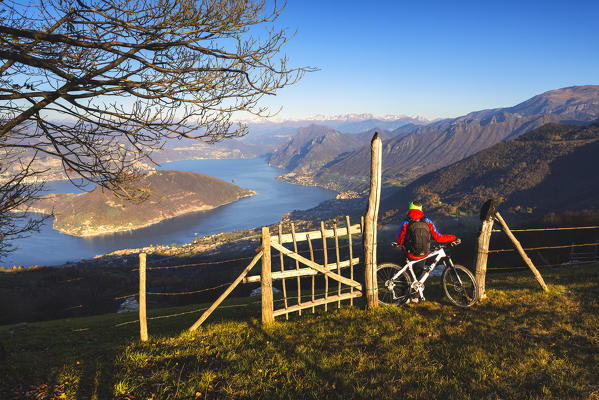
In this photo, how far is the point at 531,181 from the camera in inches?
6186

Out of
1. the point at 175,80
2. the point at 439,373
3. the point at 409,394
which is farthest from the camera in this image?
the point at 175,80

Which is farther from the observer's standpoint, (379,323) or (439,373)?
(379,323)

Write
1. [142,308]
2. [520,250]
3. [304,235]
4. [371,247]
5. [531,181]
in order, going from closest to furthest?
[142,308] < [304,235] < [371,247] < [520,250] < [531,181]

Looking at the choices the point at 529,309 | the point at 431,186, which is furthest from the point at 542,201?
the point at 529,309

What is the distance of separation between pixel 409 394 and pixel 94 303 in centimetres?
3873

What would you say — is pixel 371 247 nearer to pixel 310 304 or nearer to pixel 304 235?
pixel 304 235

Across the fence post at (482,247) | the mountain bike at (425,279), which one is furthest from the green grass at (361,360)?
the fence post at (482,247)

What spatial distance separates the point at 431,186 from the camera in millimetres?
196875

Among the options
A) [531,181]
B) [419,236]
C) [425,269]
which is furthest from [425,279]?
[531,181]

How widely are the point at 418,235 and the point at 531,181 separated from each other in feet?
628

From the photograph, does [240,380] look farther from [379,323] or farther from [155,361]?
[379,323]

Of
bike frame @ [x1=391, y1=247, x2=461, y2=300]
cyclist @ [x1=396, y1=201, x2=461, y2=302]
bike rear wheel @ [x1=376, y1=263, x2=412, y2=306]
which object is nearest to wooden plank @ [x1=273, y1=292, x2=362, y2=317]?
bike rear wheel @ [x1=376, y1=263, x2=412, y2=306]

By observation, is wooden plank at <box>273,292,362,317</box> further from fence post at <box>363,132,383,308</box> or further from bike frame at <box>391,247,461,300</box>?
bike frame at <box>391,247,461,300</box>

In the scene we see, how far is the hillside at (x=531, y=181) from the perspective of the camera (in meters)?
136
